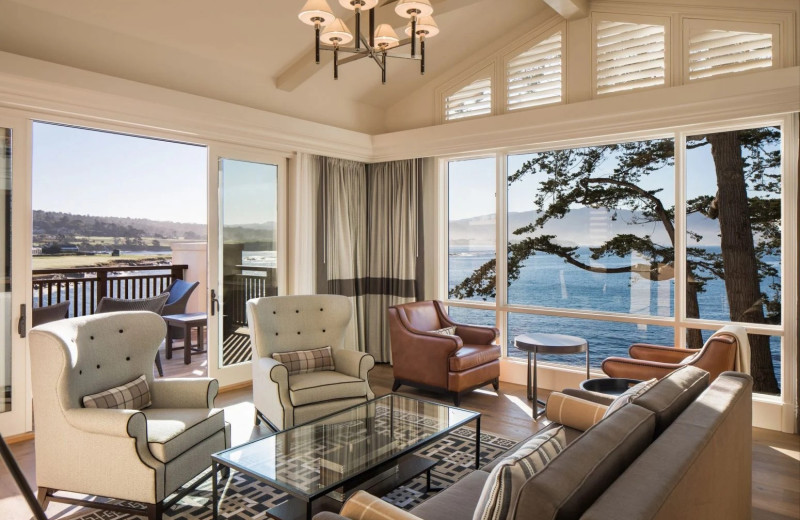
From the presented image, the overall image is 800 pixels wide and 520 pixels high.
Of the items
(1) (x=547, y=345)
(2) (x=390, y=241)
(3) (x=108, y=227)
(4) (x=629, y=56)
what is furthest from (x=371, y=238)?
(3) (x=108, y=227)

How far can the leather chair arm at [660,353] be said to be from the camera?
3957 millimetres

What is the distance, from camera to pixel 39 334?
8.53 ft

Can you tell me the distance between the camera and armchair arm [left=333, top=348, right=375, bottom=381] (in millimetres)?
3920

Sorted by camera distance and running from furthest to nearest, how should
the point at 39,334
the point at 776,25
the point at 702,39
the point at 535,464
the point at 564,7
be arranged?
the point at 564,7 < the point at 702,39 < the point at 776,25 < the point at 39,334 < the point at 535,464

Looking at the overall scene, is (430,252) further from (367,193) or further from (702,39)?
(702,39)

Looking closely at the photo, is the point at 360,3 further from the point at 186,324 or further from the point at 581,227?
the point at 186,324

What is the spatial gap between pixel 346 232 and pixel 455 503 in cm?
425

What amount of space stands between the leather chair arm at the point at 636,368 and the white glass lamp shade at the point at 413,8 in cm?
254

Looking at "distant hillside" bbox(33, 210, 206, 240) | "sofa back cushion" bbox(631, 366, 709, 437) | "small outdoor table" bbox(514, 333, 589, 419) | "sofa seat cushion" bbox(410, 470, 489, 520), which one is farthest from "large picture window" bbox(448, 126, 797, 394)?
"distant hillside" bbox(33, 210, 206, 240)

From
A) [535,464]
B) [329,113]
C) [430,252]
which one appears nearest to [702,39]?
[430,252]

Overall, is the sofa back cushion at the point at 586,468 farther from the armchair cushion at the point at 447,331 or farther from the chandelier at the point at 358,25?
the armchair cushion at the point at 447,331

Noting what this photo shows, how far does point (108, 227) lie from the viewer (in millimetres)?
7324

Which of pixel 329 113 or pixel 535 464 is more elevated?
pixel 329 113

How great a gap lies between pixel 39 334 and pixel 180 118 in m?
2.28
